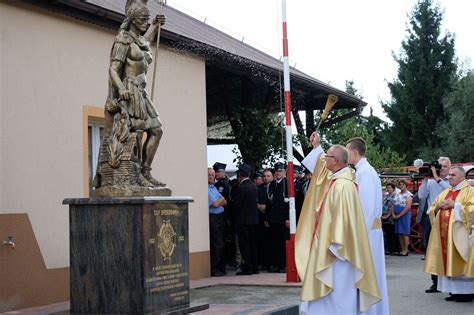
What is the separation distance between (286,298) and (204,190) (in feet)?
11.7

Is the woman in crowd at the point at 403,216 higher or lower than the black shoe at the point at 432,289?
higher

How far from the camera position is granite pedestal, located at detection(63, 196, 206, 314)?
8.30 metres

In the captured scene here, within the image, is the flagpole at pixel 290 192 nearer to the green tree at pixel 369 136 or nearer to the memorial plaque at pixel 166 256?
the memorial plaque at pixel 166 256

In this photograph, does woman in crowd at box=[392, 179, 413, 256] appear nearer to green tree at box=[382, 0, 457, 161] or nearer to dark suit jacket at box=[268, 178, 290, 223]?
dark suit jacket at box=[268, 178, 290, 223]

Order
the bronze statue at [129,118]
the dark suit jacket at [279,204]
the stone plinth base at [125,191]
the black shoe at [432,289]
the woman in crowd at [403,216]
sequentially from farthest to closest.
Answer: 1. the woman in crowd at [403,216]
2. the dark suit jacket at [279,204]
3. the black shoe at [432,289]
4. the bronze statue at [129,118]
5. the stone plinth base at [125,191]

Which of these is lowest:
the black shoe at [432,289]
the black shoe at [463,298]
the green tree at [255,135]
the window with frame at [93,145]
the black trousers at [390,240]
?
the black shoe at [463,298]

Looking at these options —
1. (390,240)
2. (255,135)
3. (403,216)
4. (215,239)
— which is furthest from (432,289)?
(390,240)

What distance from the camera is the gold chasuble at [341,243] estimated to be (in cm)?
824

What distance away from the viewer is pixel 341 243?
8188mm

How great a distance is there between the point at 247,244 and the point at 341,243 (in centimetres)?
679

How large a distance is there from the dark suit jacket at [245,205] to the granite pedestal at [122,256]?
20.2 feet

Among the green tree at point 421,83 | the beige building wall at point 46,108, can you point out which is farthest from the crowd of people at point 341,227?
the green tree at point 421,83

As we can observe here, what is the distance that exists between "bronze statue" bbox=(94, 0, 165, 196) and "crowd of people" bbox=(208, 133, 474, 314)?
73.5 inches

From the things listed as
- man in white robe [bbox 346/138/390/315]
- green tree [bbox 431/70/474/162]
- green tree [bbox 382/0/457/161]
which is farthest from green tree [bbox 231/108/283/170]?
green tree [bbox 382/0/457/161]
